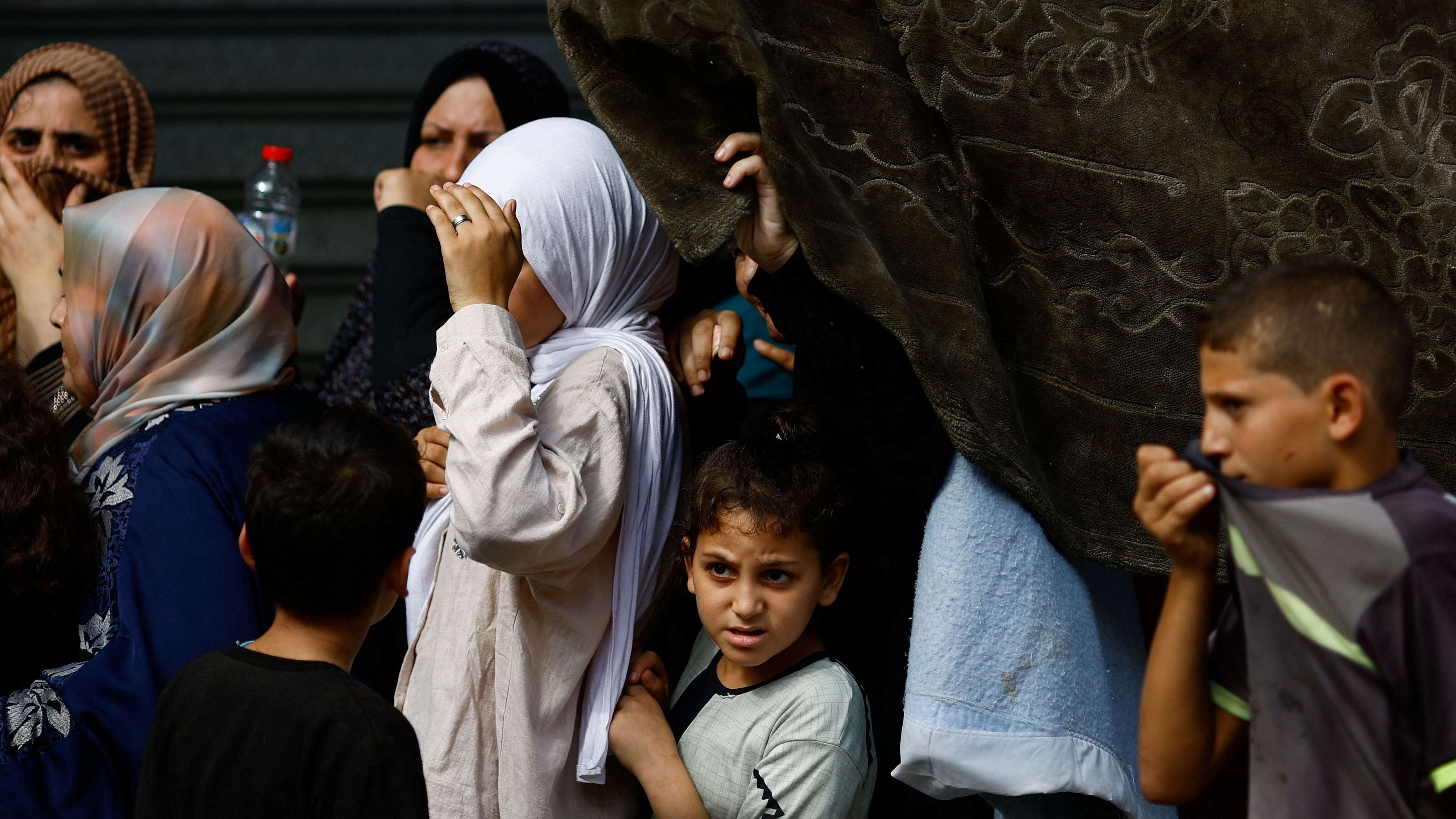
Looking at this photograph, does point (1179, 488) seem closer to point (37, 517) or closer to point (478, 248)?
point (478, 248)

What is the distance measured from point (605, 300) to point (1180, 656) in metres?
1.25

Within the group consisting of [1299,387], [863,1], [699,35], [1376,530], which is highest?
[863,1]

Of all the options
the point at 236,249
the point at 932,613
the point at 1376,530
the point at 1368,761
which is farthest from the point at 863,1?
the point at 236,249

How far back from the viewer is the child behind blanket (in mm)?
2062

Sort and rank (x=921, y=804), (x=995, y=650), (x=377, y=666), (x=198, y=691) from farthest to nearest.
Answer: (x=377, y=666)
(x=921, y=804)
(x=995, y=650)
(x=198, y=691)

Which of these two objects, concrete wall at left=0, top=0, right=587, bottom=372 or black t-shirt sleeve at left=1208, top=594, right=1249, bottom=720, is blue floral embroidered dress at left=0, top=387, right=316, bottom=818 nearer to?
black t-shirt sleeve at left=1208, top=594, right=1249, bottom=720

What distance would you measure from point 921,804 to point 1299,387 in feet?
3.88

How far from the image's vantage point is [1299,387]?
129 cm

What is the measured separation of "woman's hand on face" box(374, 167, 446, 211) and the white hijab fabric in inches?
33.7

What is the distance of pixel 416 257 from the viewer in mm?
3033

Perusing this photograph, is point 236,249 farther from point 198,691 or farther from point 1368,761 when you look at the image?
point 1368,761

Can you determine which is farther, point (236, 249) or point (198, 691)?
point (236, 249)

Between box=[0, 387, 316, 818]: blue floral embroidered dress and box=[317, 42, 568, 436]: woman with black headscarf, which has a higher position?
box=[317, 42, 568, 436]: woman with black headscarf

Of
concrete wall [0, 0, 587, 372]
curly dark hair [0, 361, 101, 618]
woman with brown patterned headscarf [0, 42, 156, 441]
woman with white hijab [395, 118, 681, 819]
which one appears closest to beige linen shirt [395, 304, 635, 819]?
woman with white hijab [395, 118, 681, 819]
